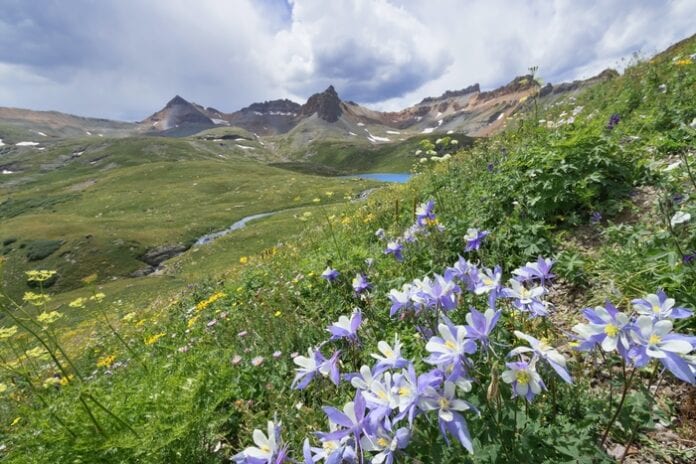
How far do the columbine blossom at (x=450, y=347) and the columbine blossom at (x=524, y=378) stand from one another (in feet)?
0.67

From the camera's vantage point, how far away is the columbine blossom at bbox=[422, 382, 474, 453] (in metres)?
1.53

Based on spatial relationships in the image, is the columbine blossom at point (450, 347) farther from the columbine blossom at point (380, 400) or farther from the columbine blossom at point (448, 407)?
the columbine blossom at point (380, 400)

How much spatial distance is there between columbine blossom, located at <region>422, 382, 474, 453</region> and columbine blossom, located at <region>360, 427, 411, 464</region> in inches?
6.6

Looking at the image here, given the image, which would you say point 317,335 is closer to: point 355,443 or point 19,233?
point 355,443

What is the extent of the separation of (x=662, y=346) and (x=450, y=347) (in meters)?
0.86

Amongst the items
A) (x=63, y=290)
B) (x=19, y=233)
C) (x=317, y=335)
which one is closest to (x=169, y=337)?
(x=317, y=335)

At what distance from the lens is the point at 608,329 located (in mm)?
1630

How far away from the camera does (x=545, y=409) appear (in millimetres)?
2484

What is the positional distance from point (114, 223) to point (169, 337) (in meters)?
67.9

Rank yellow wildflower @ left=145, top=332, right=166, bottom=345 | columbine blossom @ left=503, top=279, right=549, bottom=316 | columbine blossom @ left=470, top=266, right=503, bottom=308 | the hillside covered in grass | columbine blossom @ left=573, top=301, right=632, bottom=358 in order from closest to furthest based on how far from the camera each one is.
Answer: columbine blossom @ left=573, top=301, right=632, bottom=358
the hillside covered in grass
columbine blossom @ left=503, top=279, right=549, bottom=316
columbine blossom @ left=470, top=266, right=503, bottom=308
yellow wildflower @ left=145, top=332, right=166, bottom=345

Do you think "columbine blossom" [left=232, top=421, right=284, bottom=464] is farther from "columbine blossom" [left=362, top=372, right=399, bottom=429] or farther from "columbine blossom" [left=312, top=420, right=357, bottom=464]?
"columbine blossom" [left=362, top=372, right=399, bottom=429]

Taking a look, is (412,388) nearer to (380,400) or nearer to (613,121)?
(380,400)

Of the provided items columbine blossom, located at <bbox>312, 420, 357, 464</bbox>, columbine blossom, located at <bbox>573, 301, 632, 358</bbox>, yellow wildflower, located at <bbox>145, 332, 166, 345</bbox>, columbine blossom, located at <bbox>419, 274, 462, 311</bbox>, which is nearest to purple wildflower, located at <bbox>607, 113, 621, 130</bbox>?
columbine blossom, located at <bbox>419, 274, 462, 311</bbox>

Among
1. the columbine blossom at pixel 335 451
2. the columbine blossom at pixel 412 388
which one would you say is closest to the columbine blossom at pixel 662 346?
the columbine blossom at pixel 412 388
